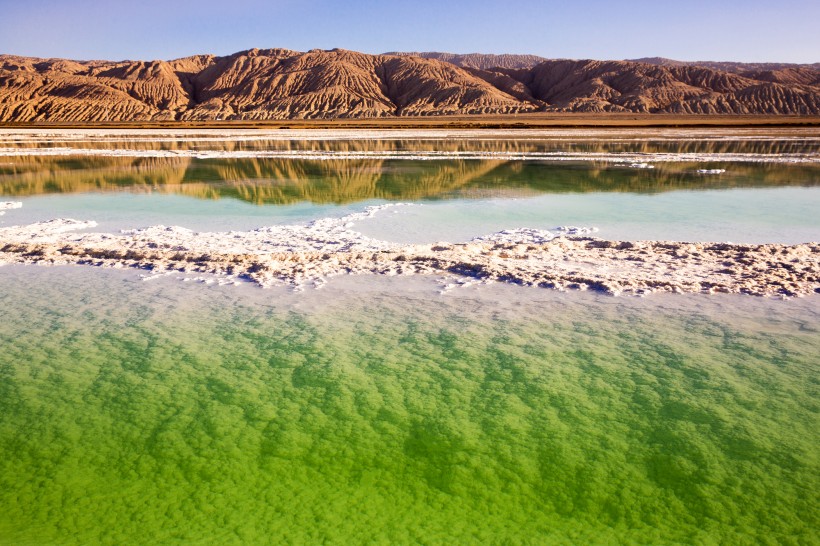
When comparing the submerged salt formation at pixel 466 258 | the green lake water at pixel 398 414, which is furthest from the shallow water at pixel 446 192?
the green lake water at pixel 398 414

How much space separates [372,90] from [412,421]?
116516mm

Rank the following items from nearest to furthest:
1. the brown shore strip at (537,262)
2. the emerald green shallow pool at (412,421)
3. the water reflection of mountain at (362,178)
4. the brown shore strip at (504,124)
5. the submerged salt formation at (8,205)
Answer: the emerald green shallow pool at (412,421), the brown shore strip at (537,262), the submerged salt formation at (8,205), the water reflection of mountain at (362,178), the brown shore strip at (504,124)

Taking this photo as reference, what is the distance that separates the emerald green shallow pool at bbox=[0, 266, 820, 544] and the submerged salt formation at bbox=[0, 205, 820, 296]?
682 millimetres

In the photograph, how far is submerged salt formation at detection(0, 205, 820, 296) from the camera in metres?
6.87

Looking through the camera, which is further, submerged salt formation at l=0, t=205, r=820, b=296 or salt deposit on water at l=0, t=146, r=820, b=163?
salt deposit on water at l=0, t=146, r=820, b=163

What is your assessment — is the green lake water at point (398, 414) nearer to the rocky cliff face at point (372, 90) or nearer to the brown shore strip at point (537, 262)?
the brown shore strip at point (537, 262)

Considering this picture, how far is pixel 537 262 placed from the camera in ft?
25.2

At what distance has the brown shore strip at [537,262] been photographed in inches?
266

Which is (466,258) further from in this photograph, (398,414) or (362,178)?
(362,178)

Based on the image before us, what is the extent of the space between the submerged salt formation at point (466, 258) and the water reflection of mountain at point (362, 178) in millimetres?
4322

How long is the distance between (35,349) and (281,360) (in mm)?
2180

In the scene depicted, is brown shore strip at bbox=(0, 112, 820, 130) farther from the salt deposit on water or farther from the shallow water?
the shallow water

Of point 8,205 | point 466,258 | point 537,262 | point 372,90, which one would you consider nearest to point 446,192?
point 466,258

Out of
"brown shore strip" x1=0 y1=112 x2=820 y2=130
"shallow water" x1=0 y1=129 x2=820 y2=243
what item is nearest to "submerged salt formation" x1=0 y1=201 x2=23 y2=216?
"shallow water" x1=0 y1=129 x2=820 y2=243
